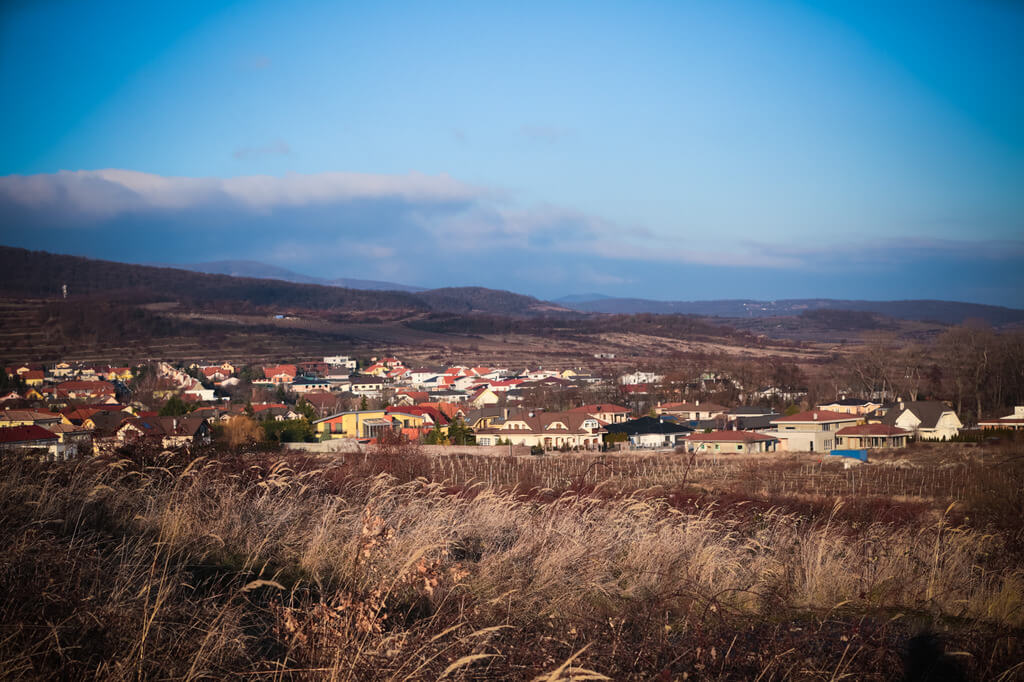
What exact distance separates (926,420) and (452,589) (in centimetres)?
5106

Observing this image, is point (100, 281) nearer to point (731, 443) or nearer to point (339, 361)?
point (339, 361)

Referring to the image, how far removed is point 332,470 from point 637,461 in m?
28.0

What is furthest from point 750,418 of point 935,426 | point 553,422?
point 553,422

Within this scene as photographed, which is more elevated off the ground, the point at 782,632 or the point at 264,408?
the point at 782,632

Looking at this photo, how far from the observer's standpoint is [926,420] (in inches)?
1890

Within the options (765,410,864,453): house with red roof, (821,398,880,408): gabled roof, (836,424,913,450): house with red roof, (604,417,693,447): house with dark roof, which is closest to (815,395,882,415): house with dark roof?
(821,398,880,408): gabled roof

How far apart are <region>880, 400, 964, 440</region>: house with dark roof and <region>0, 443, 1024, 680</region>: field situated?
43539mm

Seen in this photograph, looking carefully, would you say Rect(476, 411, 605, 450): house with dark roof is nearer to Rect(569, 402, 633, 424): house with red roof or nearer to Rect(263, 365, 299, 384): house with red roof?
Rect(569, 402, 633, 424): house with red roof

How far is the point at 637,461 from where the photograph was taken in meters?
35.7

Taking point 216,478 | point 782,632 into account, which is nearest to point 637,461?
point 216,478

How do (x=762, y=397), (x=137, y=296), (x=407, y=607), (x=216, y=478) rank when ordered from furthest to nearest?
(x=137, y=296)
(x=762, y=397)
(x=216, y=478)
(x=407, y=607)

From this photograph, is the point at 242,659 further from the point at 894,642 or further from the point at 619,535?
the point at 619,535

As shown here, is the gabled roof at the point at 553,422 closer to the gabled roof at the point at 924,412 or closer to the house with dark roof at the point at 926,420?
the house with dark roof at the point at 926,420

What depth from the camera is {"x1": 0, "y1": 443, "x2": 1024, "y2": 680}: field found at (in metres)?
3.00
